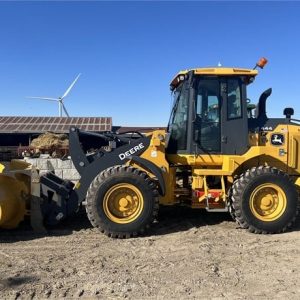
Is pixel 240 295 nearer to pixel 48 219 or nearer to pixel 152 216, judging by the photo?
pixel 152 216

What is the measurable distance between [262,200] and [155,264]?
2.67 m

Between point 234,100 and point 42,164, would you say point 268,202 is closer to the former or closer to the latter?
point 234,100

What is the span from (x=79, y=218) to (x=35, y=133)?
Answer: 869 inches

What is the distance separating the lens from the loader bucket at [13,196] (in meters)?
7.06

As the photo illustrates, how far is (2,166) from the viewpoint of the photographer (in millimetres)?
7324

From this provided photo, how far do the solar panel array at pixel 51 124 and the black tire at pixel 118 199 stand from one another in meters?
22.4

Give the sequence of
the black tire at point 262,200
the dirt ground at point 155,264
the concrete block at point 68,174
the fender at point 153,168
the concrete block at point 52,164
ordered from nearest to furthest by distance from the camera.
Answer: the dirt ground at point 155,264 → the black tire at point 262,200 → the fender at point 153,168 → the concrete block at point 68,174 → the concrete block at point 52,164

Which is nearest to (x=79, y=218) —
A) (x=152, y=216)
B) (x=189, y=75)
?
(x=152, y=216)

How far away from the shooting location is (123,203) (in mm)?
7391

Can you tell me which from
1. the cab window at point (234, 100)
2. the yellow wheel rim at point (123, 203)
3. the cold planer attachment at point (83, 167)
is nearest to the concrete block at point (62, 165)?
the cold planer attachment at point (83, 167)

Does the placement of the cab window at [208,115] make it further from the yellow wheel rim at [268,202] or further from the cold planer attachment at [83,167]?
the yellow wheel rim at [268,202]

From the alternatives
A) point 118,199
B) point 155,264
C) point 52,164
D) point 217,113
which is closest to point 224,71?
point 217,113

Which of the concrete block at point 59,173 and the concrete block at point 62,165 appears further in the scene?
the concrete block at point 62,165

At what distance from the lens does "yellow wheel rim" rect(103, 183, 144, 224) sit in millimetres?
7340
